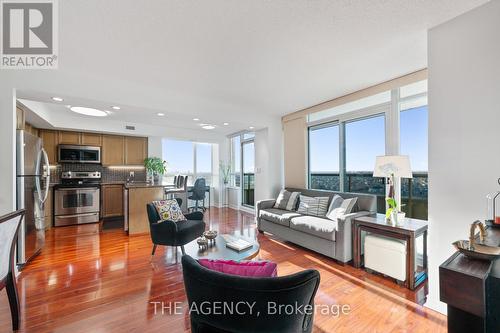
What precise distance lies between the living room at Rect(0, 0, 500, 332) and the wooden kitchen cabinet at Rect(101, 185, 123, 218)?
3.55ft

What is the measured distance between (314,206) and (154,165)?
460 centimetres

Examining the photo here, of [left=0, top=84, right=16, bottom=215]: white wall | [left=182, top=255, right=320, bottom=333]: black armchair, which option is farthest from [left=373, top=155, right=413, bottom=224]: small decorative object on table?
[left=0, top=84, right=16, bottom=215]: white wall

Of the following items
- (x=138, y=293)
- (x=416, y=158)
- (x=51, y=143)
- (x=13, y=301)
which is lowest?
(x=138, y=293)

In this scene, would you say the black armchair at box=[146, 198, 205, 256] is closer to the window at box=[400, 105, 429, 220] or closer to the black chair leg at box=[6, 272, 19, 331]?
the black chair leg at box=[6, 272, 19, 331]

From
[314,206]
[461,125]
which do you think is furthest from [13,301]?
[461,125]

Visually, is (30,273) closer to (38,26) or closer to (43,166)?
(43,166)

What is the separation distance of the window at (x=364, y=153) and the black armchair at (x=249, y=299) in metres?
3.10

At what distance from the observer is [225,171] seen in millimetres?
7434

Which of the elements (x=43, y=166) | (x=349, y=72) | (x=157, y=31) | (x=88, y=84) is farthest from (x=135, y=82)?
(x=349, y=72)

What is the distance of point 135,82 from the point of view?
328 cm

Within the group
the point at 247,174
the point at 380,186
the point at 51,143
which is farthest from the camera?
the point at 247,174

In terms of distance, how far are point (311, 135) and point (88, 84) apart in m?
4.05

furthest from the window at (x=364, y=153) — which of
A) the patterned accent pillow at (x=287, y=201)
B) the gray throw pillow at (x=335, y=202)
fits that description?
the patterned accent pillow at (x=287, y=201)

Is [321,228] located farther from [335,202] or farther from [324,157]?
[324,157]
